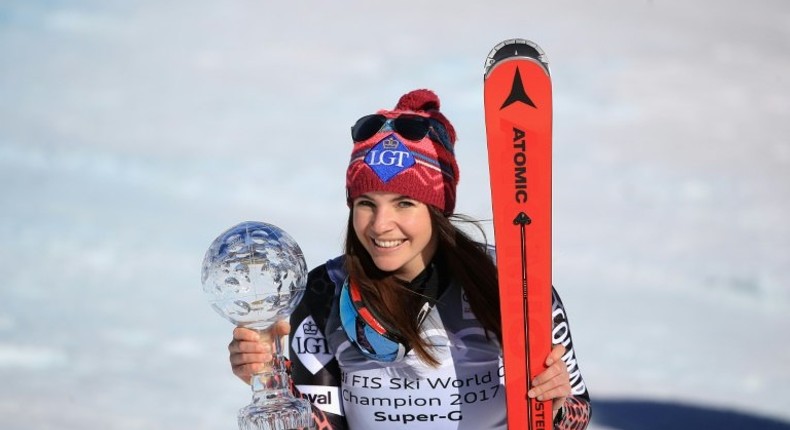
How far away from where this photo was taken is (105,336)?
5816 millimetres

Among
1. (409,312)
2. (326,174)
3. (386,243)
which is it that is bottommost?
(409,312)

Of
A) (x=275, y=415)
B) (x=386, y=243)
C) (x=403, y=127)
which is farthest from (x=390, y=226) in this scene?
(x=275, y=415)

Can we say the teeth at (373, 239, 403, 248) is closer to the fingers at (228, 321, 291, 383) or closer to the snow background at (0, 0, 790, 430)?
the fingers at (228, 321, 291, 383)

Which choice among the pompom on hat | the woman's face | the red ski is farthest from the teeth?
the red ski

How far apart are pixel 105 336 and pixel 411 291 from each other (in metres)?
3.03

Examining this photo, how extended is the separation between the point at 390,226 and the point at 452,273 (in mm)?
334

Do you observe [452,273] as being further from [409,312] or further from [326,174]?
[326,174]

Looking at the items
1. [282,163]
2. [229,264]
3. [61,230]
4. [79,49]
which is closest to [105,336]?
[61,230]

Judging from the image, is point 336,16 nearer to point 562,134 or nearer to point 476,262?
point 562,134

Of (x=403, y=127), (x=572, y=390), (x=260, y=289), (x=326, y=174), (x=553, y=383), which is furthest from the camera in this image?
(x=326, y=174)

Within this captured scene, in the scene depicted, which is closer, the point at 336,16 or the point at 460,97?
the point at 460,97

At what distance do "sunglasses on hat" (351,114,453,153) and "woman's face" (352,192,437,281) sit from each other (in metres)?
0.17

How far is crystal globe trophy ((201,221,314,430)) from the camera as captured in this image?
2.66m

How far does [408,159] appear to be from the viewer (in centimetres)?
303
